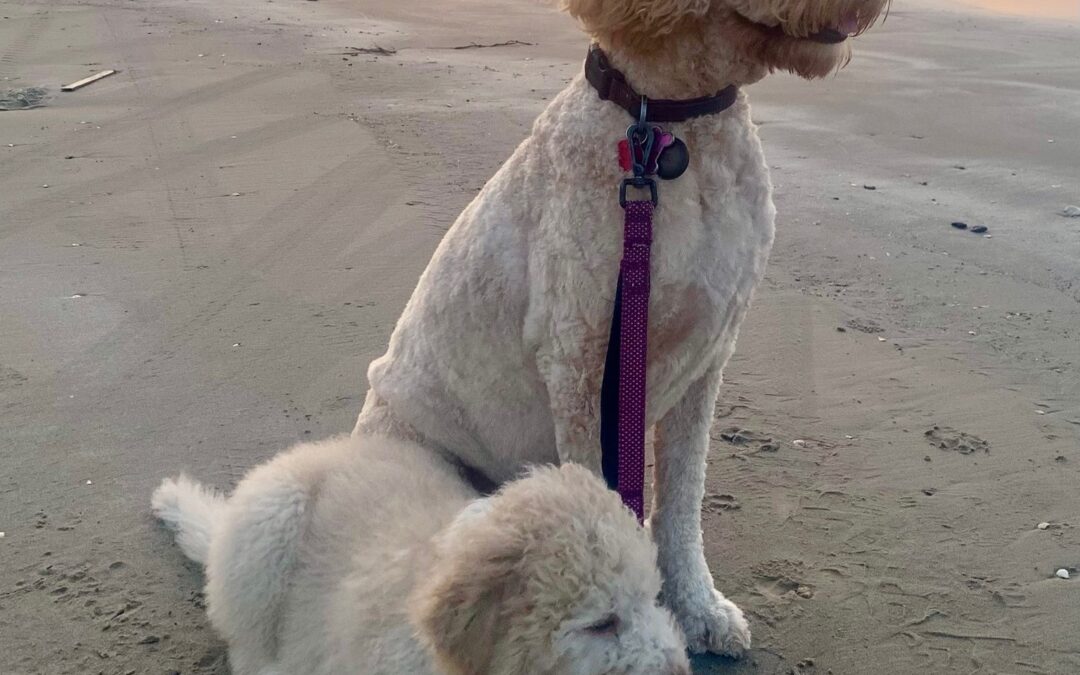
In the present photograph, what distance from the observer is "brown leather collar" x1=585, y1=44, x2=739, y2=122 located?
2473mm

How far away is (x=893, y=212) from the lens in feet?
22.2

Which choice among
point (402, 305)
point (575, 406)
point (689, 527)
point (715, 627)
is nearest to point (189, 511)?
point (575, 406)

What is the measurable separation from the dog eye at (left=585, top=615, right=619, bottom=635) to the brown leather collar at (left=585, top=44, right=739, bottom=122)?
1.29 metres

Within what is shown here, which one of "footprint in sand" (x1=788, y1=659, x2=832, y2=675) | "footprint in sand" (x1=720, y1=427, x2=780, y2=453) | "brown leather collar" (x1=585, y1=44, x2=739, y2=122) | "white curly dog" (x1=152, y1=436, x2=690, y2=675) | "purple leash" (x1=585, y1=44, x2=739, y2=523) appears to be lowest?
"footprint in sand" (x1=720, y1=427, x2=780, y2=453)

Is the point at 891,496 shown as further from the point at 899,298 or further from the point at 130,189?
the point at 130,189

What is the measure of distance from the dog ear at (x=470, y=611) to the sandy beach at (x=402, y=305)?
1311mm

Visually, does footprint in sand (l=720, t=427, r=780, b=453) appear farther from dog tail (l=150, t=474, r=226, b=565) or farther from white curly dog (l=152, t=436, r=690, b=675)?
dog tail (l=150, t=474, r=226, b=565)

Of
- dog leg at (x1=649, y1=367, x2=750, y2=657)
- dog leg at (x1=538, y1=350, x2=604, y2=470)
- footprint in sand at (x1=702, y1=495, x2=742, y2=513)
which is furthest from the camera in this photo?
footprint in sand at (x1=702, y1=495, x2=742, y2=513)

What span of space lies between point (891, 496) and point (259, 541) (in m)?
2.36

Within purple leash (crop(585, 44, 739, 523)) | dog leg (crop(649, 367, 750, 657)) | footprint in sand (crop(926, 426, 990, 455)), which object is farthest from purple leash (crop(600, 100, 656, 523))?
footprint in sand (crop(926, 426, 990, 455))

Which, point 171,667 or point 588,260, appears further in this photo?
point 171,667

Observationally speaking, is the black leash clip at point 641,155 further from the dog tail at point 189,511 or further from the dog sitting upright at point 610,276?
the dog tail at point 189,511

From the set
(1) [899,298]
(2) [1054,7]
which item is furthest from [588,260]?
(2) [1054,7]

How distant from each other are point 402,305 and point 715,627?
290cm
